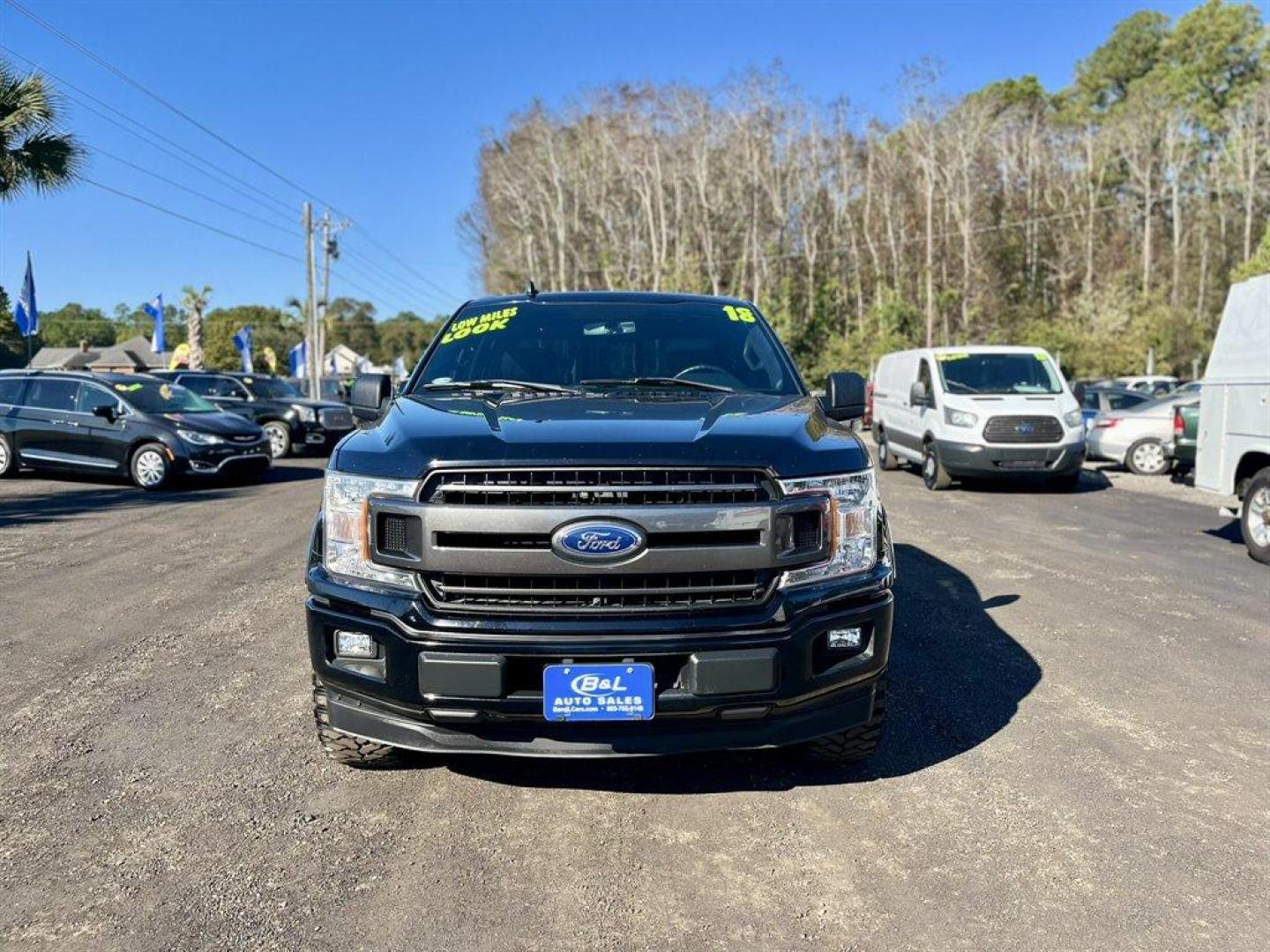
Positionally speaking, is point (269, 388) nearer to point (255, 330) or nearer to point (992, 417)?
point (992, 417)

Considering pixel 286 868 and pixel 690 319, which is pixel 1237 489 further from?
pixel 286 868

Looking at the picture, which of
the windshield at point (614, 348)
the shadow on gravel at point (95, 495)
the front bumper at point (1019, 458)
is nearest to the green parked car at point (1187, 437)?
the front bumper at point (1019, 458)

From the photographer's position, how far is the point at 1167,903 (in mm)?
2943

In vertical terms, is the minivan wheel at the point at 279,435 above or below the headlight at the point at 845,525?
below

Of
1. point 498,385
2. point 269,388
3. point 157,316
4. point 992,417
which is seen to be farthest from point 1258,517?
point 157,316

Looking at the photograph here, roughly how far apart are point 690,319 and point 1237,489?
6439 mm

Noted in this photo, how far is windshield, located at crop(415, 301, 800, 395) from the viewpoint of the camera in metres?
4.66

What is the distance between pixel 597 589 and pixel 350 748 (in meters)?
1.26

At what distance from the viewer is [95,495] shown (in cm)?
1342

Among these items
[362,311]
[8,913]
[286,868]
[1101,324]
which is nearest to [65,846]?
[8,913]

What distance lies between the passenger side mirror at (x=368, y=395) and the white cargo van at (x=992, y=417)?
10436 millimetres

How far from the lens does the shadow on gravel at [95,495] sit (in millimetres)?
11477

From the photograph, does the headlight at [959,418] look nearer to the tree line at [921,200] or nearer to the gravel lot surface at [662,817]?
the gravel lot surface at [662,817]

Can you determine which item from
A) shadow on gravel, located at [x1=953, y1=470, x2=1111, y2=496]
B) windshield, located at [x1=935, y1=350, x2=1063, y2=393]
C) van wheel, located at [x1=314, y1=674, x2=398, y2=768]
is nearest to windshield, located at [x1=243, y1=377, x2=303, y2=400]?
windshield, located at [x1=935, y1=350, x2=1063, y2=393]
